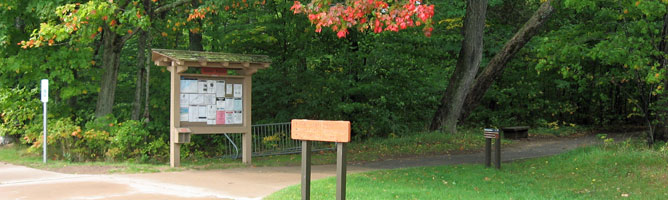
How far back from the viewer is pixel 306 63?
1814cm

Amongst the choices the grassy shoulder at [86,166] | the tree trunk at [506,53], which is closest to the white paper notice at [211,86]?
the grassy shoulder at [86,166]

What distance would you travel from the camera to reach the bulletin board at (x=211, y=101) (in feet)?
43.7

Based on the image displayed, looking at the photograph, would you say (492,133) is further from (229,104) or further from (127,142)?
(127,142)

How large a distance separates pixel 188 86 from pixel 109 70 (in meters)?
3.62

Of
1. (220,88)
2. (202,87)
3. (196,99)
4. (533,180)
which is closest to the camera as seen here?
(533,180)

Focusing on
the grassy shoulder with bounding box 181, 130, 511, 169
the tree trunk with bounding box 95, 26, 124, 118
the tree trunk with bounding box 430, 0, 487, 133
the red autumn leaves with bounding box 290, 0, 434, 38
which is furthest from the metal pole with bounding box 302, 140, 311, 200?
the tree trunk with bounding box 430, 0, 487, 133

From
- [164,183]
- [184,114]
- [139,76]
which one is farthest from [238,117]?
[139,76]

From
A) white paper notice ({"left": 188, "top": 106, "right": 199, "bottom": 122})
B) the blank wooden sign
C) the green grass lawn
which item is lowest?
the green grass lawn

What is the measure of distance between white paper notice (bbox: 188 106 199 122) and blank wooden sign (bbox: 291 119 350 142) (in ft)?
22.7

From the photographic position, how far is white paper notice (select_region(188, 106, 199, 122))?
1334cm

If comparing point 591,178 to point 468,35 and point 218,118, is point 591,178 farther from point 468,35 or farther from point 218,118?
point 468,35

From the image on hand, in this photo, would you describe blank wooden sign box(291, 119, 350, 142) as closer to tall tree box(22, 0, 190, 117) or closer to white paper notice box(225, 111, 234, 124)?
white paper notice box(225, 111, 234, 124)

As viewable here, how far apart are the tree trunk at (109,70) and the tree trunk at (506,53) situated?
10786 mm

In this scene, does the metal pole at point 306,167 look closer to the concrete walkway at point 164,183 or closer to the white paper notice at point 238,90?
the concrete walkway at point 164,183
